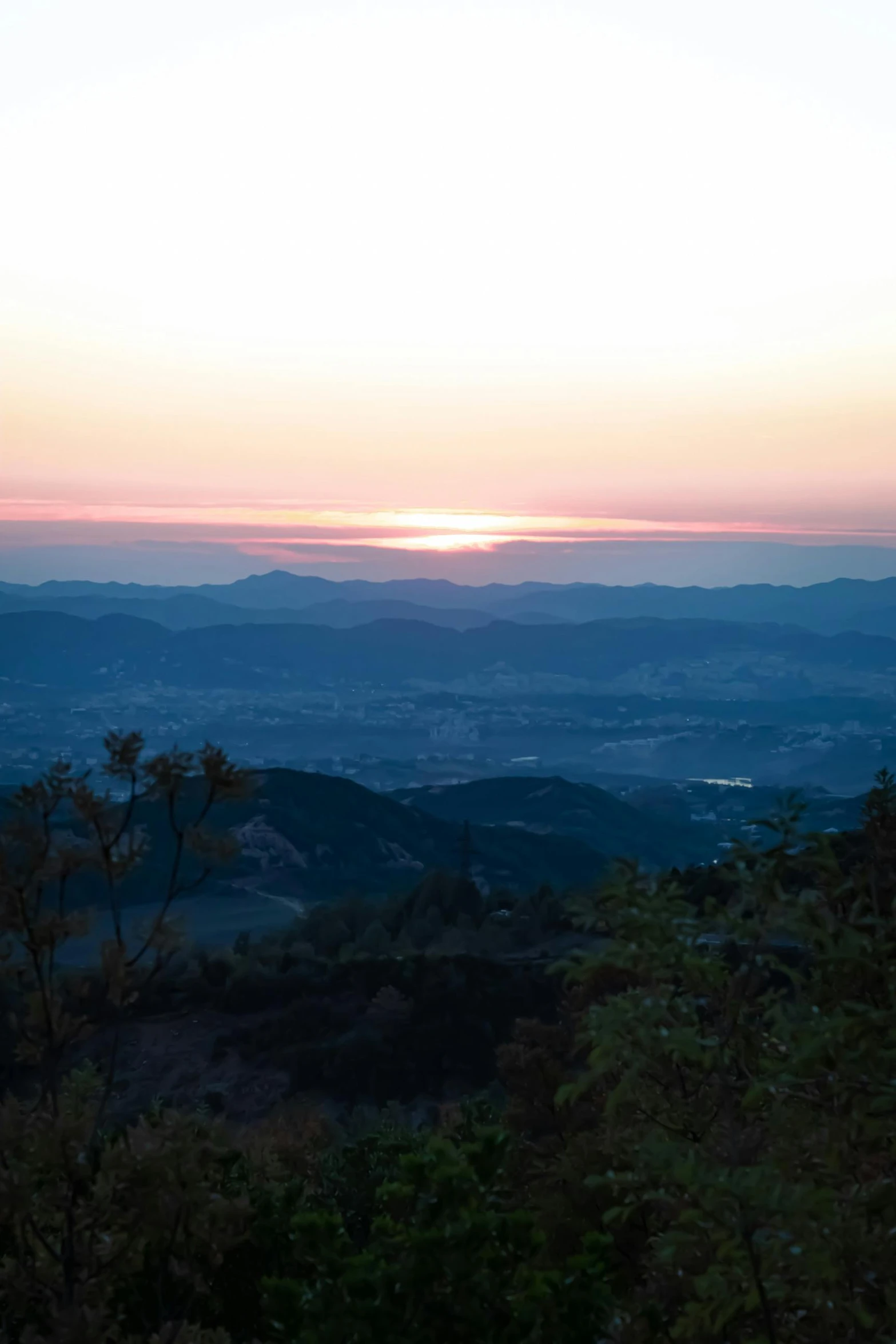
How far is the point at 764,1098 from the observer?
6.25m

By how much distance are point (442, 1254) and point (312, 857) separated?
141 metres

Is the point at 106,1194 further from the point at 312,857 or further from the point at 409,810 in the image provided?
the point at 409,810

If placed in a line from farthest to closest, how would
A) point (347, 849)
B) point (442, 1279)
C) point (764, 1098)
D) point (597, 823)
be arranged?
point (597, 823) < point (347, 849) < point (442, 1279) < point (764, 1098)

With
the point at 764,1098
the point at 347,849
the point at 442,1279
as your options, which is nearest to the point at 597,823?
the point at 347,849

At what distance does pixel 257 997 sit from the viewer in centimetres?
4628

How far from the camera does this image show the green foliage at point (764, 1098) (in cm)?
524

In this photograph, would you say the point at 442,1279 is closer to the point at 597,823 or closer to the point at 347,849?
the point at 347,849

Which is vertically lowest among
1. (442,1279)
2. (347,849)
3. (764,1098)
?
(347,849)

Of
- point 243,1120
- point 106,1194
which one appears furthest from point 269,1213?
point 243,1120

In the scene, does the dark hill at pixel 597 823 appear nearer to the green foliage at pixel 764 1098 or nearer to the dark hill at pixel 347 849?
the dark hill at pixel 347 849

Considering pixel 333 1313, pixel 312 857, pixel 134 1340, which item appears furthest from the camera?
pixel 312 857

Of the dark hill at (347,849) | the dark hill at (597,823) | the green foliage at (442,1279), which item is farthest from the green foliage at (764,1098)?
the dark hill at (597,823)

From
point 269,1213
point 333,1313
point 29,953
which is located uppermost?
point 29,953

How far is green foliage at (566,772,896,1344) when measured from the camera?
524cm
